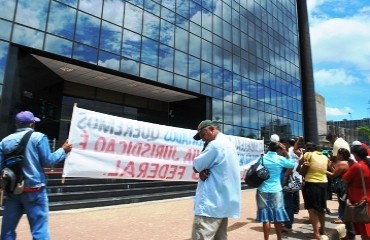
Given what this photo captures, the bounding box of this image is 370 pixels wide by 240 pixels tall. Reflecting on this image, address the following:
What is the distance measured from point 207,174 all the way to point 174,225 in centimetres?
414

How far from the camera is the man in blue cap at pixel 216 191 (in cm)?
348

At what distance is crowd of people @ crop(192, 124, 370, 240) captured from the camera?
353 cm

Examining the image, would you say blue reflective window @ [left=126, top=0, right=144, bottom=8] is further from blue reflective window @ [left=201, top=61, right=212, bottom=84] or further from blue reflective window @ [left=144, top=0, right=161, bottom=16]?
blue reflective window @ [left=201, top=61, right=212, bottom=84]

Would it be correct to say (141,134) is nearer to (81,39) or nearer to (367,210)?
(367,210)

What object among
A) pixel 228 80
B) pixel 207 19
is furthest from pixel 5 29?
pixel 228 80

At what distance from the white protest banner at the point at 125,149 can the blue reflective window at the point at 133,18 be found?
13.2m

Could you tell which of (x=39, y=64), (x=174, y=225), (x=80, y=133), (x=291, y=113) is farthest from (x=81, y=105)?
(x=291, y=113)

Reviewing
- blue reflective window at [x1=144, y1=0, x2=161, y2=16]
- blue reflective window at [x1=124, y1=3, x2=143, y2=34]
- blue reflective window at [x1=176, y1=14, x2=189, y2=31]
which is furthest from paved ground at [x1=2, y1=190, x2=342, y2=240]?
blue reflective window at [x1=176, y1=14, x2=189, y2=31]

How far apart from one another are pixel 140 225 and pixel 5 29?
10067 millimetres

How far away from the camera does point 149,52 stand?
62.0 feet

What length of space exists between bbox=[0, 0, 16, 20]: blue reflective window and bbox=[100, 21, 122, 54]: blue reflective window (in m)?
4.29

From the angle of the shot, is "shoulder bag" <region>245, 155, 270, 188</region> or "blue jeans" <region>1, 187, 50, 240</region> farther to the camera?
"shoulder bag" <region>245, 155, 270, 188</region>

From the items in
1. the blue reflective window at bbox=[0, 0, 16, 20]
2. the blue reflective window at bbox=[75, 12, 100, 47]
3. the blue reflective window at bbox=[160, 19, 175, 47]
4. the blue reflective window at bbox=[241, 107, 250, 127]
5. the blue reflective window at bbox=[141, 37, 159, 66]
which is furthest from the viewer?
the blue reflective window at bbox=[241, 107, 250, 127]

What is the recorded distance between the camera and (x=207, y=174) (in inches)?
141
